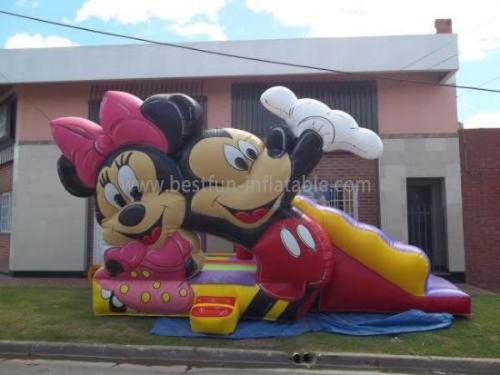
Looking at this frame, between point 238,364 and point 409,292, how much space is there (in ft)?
10.2

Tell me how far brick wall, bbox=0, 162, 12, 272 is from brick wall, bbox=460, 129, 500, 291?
12.5 m

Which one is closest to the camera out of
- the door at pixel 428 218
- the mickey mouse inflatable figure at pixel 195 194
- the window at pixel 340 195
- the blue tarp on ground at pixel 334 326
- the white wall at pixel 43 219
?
the blue tarp on ground at pixel 334 326

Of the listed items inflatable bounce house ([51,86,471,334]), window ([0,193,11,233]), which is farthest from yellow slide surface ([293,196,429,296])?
window ([0,193,11,233])

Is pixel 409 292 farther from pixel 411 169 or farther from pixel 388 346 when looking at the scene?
pixel 411 169

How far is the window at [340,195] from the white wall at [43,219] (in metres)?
6.12

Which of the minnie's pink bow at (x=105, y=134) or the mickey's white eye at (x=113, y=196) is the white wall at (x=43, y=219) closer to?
the minnie's pink bow at (x=105, y=134)

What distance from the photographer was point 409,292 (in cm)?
809

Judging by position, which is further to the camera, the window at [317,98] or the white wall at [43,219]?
the white wall at [43,219]

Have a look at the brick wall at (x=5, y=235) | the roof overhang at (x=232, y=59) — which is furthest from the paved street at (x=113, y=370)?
the brick wall at (x=5, y=235)

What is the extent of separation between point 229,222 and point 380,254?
2396mm

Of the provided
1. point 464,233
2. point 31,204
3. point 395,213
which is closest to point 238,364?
point 395,213

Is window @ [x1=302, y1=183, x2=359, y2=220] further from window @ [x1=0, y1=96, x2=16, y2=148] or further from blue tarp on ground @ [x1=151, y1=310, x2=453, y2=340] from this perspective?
window @ [x1=0, y1=96, x2=16, y2=148]

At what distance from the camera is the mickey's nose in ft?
26.0

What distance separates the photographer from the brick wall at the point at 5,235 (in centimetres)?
1497
